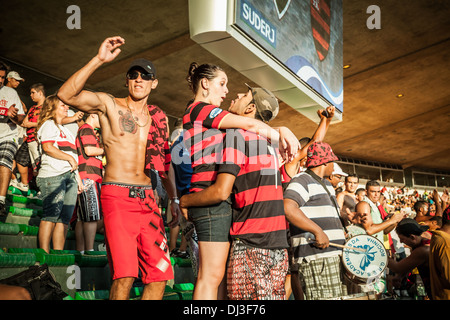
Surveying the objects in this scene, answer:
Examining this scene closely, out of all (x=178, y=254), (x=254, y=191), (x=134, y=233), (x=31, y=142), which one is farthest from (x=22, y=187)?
(x=254, y=191)

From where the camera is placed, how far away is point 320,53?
19.0ft

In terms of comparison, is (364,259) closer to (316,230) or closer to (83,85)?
(316,230)

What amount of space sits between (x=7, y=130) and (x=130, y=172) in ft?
9.72

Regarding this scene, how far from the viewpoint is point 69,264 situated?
3434mm

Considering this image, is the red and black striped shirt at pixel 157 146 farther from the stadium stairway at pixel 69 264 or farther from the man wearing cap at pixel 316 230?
the stadium stairway at pixel 69 264

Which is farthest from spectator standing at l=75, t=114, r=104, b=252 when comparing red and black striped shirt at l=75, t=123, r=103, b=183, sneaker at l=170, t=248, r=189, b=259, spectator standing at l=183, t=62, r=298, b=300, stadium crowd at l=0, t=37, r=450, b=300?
spectator standing at l=183, t=62, r=298, b=300

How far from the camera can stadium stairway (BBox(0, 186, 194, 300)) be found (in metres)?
3.06

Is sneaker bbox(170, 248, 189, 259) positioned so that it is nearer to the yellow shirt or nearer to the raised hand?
the yellow shirt

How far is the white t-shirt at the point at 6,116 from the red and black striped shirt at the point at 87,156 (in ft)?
2.61

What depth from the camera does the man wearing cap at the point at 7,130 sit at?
4613mm

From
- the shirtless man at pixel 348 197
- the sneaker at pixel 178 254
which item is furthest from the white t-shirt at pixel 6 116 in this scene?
the shirtless man at pixel 348 197

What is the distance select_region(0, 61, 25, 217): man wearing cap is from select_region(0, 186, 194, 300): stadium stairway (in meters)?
0.43
